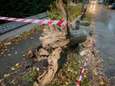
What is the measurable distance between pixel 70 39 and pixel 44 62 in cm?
115

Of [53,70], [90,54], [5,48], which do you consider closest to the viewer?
[53,70]

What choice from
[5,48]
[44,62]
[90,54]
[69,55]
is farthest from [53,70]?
[5,48]

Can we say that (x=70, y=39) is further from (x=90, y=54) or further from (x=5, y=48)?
(x=5, y=48)

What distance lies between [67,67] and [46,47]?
973 millimetres

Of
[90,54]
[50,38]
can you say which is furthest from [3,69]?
[90,54]

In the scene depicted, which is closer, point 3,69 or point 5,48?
point 3,69

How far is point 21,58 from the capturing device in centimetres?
952

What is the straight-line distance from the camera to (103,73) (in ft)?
27.4

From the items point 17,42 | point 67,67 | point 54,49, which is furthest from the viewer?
point 17,42

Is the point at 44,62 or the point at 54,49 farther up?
the point at 54,49

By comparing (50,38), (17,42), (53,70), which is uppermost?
(50,38)

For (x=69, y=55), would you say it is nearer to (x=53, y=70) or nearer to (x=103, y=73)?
(x=103, y=73)

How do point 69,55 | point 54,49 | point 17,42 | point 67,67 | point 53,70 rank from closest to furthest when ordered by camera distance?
1. point 53,70
2. point 54,49
3. point 67,67
4. point 69,55
5. point 17,42

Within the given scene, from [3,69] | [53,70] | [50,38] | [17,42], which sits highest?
[50,38]
